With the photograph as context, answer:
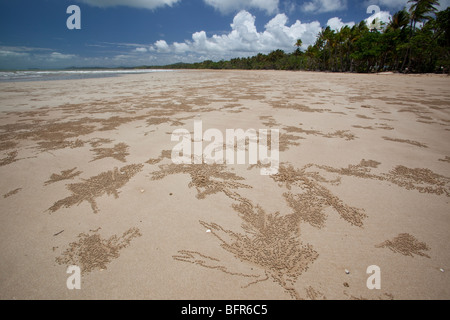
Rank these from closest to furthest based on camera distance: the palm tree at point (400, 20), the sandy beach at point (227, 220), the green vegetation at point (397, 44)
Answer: the sandy beach at point (227, 220)
the green vegetation at point (397, 44)
the palm tree at point (400, 20)

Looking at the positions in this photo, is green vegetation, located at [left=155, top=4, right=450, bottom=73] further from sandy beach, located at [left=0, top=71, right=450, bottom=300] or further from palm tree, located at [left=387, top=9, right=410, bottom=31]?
sandy beach, located at [left=0, top=71, right=450, bottom=300]

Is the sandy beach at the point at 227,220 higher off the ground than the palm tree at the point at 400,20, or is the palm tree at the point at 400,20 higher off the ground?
the palm tree at the point at 400,20

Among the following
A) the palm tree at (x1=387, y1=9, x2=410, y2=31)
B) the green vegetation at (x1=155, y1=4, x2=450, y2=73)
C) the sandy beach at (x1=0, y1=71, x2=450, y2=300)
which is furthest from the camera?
the palm tree at (x1=387, y1=9, x2=410, y2=31)

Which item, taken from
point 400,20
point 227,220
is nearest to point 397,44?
point 400,20

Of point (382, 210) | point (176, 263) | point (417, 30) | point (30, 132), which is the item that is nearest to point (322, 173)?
point (382, 210)

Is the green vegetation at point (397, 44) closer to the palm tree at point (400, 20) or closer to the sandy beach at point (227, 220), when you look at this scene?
the palm tree at point (400, 20)

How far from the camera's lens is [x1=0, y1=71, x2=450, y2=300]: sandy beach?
1832mm

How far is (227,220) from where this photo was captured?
8.35 ft

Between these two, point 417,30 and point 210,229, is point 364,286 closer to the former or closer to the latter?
point 210,229

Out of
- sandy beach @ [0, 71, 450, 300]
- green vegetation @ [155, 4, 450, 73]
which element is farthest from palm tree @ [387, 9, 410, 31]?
sandy beach @ [0, 71, 450, 300]

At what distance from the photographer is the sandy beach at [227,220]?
1.83m

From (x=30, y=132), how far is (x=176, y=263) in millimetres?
6796

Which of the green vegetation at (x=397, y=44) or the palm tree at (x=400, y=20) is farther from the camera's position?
the palm tree at (x=400, y=20)

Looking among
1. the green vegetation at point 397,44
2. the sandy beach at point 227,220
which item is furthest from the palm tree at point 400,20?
the sandy beach at point 227,220
